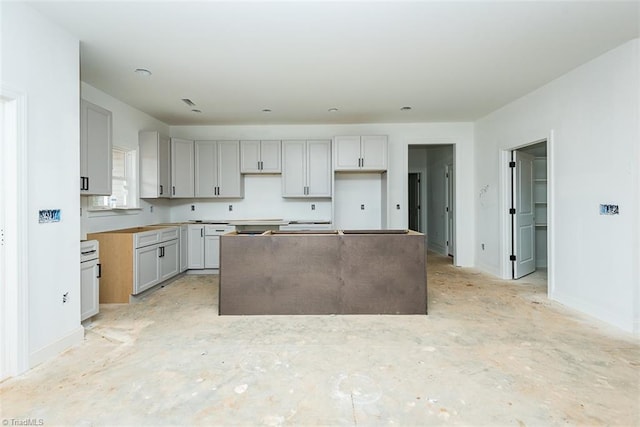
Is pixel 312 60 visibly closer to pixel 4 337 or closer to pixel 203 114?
pixel 203 114

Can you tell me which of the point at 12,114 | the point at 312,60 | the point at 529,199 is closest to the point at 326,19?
the point at 312,60

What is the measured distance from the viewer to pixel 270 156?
5.34 meters

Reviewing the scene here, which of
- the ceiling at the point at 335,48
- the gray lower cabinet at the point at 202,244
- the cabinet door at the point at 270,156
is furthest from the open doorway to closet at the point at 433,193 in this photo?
the gray lower cabinet at the point at 202,244

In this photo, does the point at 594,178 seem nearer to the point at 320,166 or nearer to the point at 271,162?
the point at 320,166

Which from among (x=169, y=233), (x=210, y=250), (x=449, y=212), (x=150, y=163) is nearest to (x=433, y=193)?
(x=449, y=212)

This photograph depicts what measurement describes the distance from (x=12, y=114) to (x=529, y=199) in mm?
6096

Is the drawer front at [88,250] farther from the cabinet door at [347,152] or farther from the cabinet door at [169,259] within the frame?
the cabinet door at [347,152]

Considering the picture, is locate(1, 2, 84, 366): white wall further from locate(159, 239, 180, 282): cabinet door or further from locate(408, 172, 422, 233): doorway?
locate(408, 172, 422, 233): doorway

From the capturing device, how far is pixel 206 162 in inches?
210


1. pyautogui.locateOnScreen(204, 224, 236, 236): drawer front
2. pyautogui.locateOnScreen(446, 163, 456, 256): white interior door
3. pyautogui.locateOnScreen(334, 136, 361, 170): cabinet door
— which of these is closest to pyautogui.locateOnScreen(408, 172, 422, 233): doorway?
pyautogui.locateOnScreen(446, 163, 456, 256): white interior door

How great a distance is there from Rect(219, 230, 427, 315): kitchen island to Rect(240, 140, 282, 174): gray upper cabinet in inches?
91.6

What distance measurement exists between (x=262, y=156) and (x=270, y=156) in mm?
141

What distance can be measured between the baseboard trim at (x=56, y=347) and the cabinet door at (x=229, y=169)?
3108 mm

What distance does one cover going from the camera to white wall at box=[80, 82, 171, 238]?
3708 millimetres
